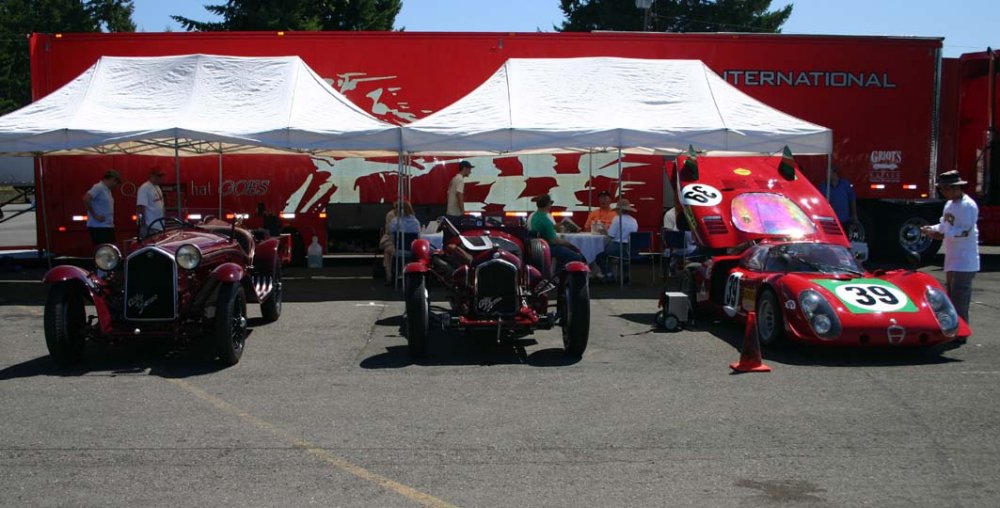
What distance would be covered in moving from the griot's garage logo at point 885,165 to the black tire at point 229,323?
Result: 40.6 feet

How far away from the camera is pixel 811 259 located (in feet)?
31.4

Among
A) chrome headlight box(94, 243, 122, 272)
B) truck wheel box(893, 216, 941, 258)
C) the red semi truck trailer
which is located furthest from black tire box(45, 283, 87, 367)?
truck wheel box(893, 216, 941, 258)

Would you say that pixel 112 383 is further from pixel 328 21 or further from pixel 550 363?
pixel 328 21

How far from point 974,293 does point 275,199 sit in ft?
35.6

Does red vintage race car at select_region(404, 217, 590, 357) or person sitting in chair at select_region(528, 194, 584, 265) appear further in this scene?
person sitting in chair at select_region(528, 194, 584, 265)

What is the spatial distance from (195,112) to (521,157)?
5.67 metres

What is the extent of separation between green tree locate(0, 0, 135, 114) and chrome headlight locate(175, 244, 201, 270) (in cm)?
4478

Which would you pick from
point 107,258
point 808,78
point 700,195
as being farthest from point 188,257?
point 808,78

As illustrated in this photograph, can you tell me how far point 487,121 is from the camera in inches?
513

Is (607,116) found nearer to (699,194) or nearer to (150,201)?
(699,194)

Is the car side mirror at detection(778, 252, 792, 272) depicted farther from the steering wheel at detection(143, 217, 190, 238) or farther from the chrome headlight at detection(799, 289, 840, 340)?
the steering wheel at detection(143, 217, 190, 238)

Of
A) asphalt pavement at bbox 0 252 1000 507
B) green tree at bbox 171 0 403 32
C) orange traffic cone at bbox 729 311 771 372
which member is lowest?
asphalt pavement at bbox 0 252 1000 507

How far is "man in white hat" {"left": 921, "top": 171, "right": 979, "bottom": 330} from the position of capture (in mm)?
9484

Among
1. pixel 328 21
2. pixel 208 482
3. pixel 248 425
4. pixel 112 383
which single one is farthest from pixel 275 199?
pixel 328 21
